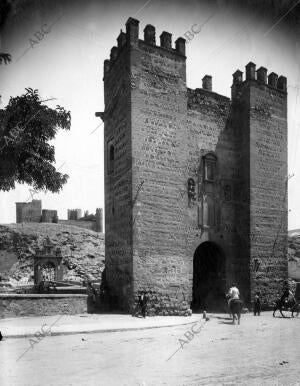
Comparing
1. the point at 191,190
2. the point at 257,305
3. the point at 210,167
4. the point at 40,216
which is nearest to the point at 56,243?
the point at 40,216

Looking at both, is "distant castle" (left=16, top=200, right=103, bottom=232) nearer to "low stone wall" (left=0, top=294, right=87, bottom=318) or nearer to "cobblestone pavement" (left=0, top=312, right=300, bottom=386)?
"low stone wall" (left=0, top=294, right=87, bottom=318)

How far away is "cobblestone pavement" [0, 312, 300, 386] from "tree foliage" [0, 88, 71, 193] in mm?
4085

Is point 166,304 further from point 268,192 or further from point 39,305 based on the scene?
point 268,192

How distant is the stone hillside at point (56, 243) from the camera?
152ft

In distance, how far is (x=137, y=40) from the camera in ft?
57.0

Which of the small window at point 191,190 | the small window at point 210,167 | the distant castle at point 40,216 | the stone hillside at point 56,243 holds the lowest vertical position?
the stone hillside at point 56,243

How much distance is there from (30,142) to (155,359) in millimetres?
5861

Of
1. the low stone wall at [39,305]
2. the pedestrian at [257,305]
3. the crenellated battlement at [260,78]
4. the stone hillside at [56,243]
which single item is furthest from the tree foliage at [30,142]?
the stone hillside at [56,243]

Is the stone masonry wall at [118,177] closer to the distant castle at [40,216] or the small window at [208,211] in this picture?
the small window at [208,211]

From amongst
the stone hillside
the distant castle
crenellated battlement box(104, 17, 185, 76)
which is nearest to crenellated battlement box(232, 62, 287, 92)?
crenellated battlement box(104, 17, 185, 76)

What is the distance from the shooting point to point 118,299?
17203 mm

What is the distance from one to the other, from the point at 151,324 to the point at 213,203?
27.9ft

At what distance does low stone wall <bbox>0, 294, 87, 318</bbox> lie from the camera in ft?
46.9

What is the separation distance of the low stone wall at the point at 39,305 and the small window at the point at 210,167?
8.57 metres
